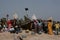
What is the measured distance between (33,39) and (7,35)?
197cm

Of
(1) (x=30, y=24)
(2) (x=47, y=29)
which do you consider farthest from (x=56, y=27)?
(1) (x=30, y=24)

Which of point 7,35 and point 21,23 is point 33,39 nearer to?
point 7,35

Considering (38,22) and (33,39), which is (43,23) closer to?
(38,22)

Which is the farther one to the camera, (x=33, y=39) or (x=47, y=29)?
(x=47, y=29)

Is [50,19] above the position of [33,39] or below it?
above

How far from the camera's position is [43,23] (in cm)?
1502

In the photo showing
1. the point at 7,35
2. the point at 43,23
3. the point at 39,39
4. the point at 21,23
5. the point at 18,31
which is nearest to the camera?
the point at 39,39

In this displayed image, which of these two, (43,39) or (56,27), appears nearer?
(43,39)

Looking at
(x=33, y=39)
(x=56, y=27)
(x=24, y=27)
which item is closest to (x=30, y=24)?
(x=24, y=27)

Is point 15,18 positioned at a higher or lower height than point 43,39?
higher

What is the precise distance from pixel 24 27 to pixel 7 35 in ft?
10.2

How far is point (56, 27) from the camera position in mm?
13977

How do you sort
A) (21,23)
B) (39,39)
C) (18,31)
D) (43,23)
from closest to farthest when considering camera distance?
(39,39) → (18,31) → (43,23) → (21,23)

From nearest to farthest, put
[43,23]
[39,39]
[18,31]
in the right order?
[39,39]
[18,31]
[43,23]
